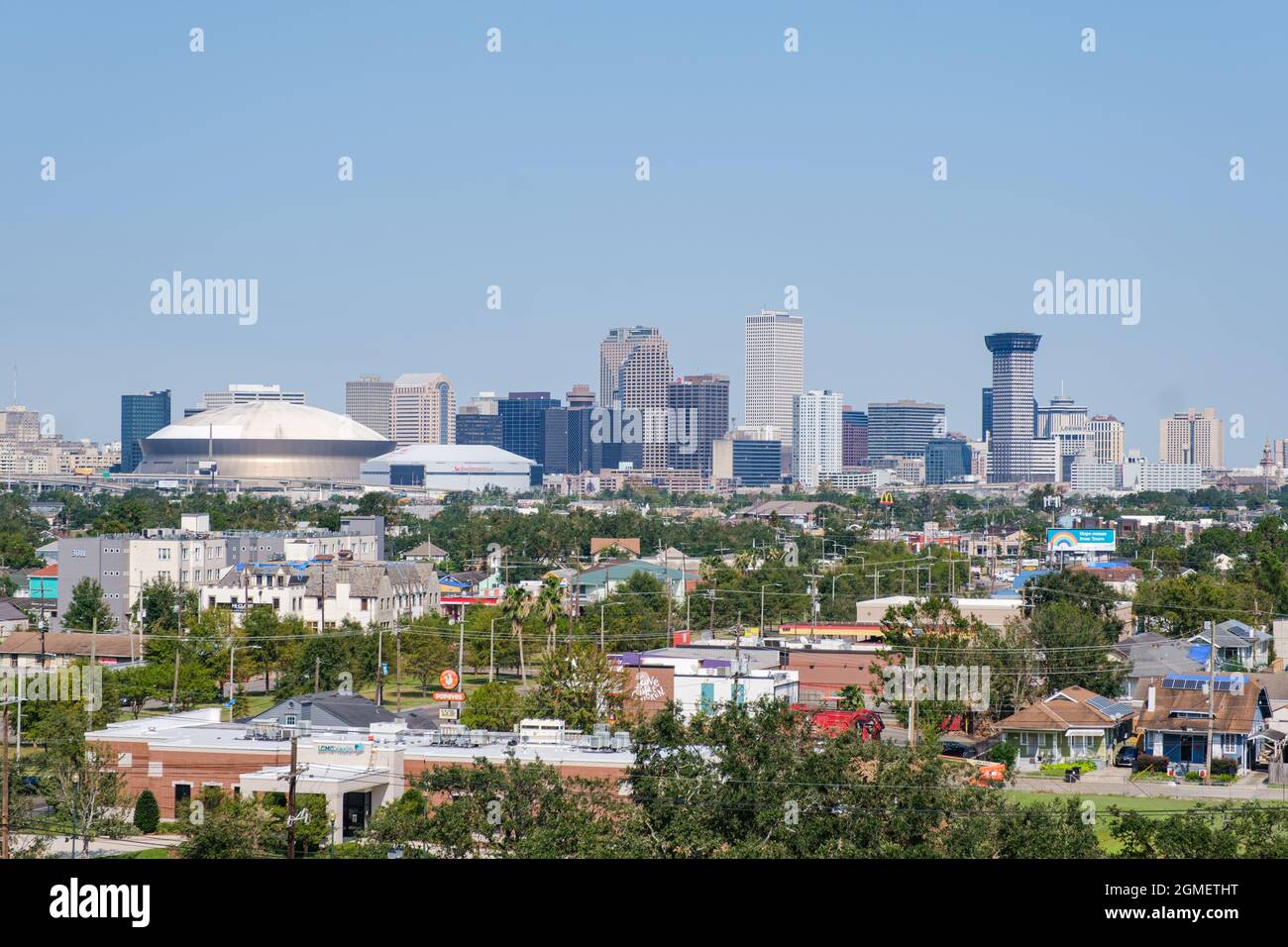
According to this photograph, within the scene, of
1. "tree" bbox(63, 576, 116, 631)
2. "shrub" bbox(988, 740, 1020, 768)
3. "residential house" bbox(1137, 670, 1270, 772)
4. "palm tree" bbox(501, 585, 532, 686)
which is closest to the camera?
"shrub" bbox(988, 740, 1020, 768)

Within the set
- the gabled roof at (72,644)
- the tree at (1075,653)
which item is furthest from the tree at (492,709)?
the gabled roof at (72,644)

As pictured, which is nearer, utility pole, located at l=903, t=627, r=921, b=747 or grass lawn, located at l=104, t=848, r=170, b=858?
grass lawn, located at l=104, t=848, r=170, b=858

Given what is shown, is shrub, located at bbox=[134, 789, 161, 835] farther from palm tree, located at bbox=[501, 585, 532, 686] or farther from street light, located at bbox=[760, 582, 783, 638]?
street light, located at bbox=[760, 582, 783, 638]

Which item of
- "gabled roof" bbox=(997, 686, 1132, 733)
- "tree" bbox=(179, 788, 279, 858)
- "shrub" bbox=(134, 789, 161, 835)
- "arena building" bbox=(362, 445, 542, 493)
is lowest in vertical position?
"shrub" bbox=(134, 789, 161, 835)

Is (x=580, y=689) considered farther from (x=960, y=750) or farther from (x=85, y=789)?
(x=85, y=789)

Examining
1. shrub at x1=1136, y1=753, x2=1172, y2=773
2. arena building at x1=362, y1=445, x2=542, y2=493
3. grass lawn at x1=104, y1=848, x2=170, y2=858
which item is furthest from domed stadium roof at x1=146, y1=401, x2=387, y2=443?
grass lawn at x1=104, y1=848, x2=170, y2=858
